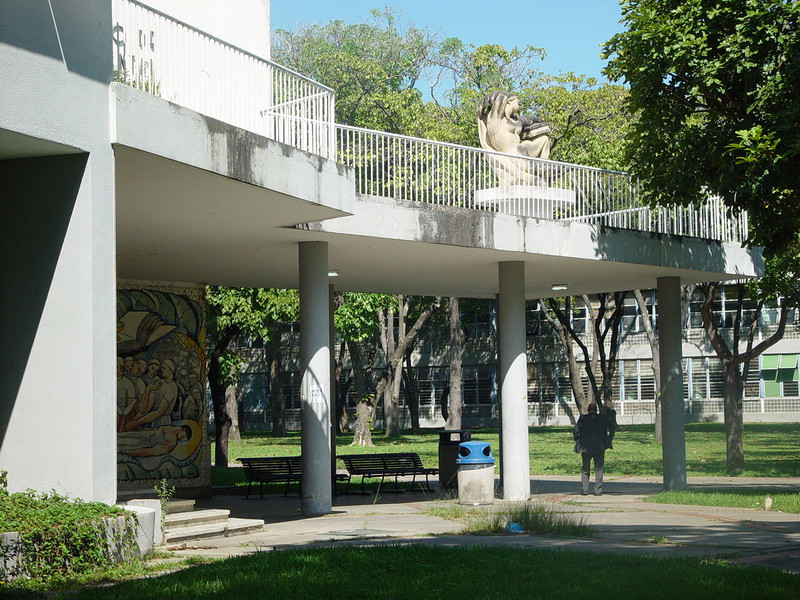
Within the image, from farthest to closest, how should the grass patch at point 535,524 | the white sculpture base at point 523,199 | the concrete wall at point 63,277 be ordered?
the white sculpture base at point 523,199 → the grass patch at point 535,524 → the concrete wall at point 63,277

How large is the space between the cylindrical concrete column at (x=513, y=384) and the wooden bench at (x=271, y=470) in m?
3.95

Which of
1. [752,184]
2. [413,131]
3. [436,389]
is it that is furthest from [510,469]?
[436,389]

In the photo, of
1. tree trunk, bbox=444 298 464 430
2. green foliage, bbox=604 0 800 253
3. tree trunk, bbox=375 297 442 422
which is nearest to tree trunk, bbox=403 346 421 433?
tree trunk, bbox=444 298 464 430

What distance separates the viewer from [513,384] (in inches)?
746

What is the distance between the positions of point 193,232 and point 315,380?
3.05 metres

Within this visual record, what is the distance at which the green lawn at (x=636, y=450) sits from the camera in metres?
27.4

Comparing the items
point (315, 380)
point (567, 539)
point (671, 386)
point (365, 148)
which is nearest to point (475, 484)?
point (315, 380)

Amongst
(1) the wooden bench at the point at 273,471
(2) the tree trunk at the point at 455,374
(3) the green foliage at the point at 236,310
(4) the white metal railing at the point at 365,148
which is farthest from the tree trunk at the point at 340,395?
(4) the white metal railing at the point at 365,148

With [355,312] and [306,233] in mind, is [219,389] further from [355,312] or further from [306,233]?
[306,233]

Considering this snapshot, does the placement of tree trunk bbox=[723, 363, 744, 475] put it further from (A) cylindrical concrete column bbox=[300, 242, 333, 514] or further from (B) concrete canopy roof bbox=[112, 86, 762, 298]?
(A) cylindrical concrete column bbox=[300, 242, 333, 514]

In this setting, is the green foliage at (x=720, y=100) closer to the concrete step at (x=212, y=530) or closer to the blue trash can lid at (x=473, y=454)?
the blue trash can lid at (x=473, y=454)

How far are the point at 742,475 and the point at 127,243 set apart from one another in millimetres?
16492

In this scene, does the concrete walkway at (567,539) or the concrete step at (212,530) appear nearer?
the concrete walkway at (567,539)

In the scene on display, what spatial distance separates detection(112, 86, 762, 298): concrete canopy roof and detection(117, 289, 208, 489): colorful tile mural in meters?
0.65
